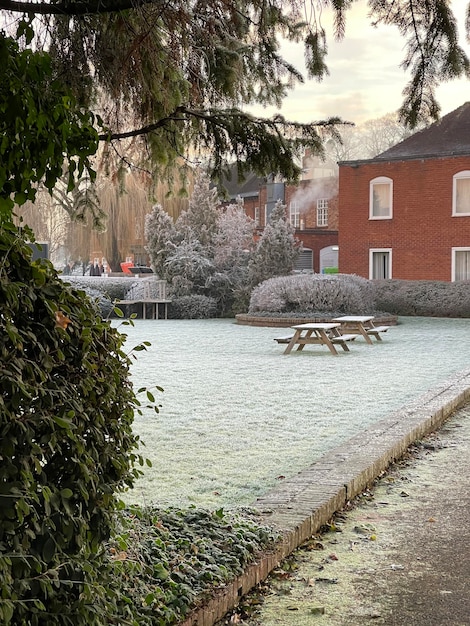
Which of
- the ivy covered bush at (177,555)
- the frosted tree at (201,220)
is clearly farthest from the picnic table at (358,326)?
the ivy covered bush at (177,555)

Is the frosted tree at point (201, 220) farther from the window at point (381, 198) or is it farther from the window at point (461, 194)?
the window at point (461, 194)

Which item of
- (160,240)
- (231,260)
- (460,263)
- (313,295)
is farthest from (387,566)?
(460,263)

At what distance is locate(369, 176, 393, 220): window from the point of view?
3409 cm

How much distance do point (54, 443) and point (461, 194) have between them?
3212cm

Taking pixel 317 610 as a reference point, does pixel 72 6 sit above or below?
above

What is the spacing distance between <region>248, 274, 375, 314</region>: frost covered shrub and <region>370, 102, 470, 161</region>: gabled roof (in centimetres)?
1002

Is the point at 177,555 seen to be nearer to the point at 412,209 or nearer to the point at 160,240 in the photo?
the point at 160,240

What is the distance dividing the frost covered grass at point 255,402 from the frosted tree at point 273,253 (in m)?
8.09

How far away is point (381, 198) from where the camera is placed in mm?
34469

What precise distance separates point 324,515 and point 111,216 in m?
41.2

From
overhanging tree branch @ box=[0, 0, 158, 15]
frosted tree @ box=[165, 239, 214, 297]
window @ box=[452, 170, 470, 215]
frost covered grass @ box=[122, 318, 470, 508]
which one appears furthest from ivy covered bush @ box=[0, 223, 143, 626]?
window @ box=[452, 170, 470, 215]

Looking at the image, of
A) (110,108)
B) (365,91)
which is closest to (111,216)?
(365,91)

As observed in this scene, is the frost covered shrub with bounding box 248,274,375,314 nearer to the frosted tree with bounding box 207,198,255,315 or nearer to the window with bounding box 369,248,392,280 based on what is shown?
the frosted tree with bounding box 207,198,255,315

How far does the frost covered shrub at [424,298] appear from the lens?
27.2m
